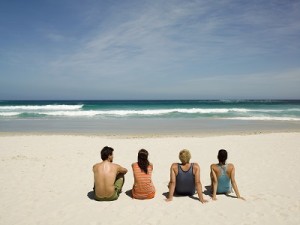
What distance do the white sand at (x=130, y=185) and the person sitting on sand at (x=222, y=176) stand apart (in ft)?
0.69

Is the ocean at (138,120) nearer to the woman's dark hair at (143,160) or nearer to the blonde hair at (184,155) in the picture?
the woman's dark hair at (143,160)

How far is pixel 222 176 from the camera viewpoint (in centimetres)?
603

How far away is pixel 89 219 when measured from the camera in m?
4.99

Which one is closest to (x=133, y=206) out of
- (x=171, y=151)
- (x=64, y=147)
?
(x=171, y=151)

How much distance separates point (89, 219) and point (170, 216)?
4.66 ft

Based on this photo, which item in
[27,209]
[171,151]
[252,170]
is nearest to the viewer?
[27,209]

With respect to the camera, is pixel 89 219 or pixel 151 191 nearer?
pixel 89 219

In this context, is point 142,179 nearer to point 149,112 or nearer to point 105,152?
point 105,152

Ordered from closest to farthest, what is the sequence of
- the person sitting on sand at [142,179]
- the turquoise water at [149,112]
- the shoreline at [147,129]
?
the person sitting on sand at [142,179]
the shoreline at [147,129]
the turquoise water at [149,112]

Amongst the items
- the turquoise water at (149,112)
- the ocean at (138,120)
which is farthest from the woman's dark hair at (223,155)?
the turquoise water at (149,112)

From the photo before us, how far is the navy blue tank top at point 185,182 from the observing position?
229 inches

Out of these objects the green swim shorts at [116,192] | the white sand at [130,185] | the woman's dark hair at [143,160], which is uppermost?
the woman's dark hair at [143,160]

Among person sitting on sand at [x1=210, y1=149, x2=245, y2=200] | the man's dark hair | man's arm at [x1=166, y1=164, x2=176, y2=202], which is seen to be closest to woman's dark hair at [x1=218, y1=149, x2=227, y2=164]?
person sitting on sand at [x1=210, y1=149, x2=245, y2=200]

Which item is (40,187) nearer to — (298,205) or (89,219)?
(89,219)
